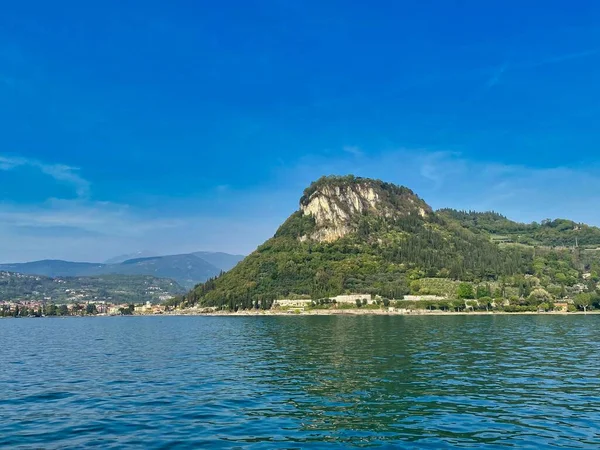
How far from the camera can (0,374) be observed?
44.5 m

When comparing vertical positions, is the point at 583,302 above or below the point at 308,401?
above

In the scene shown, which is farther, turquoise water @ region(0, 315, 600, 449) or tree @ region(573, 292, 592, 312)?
tree @ region(573, 292, 592, 312)

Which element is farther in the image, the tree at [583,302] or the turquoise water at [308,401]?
the tree at [583,302]

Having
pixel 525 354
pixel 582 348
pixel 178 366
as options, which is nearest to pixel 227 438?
pixel 178 366

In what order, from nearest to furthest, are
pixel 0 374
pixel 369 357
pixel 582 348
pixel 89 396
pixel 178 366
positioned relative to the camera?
pixel 89 396 → pixel 0 374 → pixel 178 366 → pixel 369 357 → pixel 582 348

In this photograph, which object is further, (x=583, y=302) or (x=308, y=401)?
(x=583, y=302)

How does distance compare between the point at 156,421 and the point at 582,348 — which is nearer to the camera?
the point at 156,421

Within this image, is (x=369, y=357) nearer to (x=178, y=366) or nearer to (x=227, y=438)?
(x=178, y=366)

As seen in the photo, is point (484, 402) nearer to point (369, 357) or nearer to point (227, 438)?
point (227, 438)

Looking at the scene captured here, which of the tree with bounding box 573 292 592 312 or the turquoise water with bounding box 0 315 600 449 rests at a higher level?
the tree with bounding box 573 292 592 312

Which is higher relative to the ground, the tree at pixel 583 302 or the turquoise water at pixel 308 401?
the tree at pixel 583 302

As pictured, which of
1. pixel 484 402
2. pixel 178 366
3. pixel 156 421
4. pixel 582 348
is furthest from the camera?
pixel 582 348

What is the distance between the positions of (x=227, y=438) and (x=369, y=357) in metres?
32.0

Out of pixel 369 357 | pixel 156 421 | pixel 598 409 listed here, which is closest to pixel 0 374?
pixel 156 421
